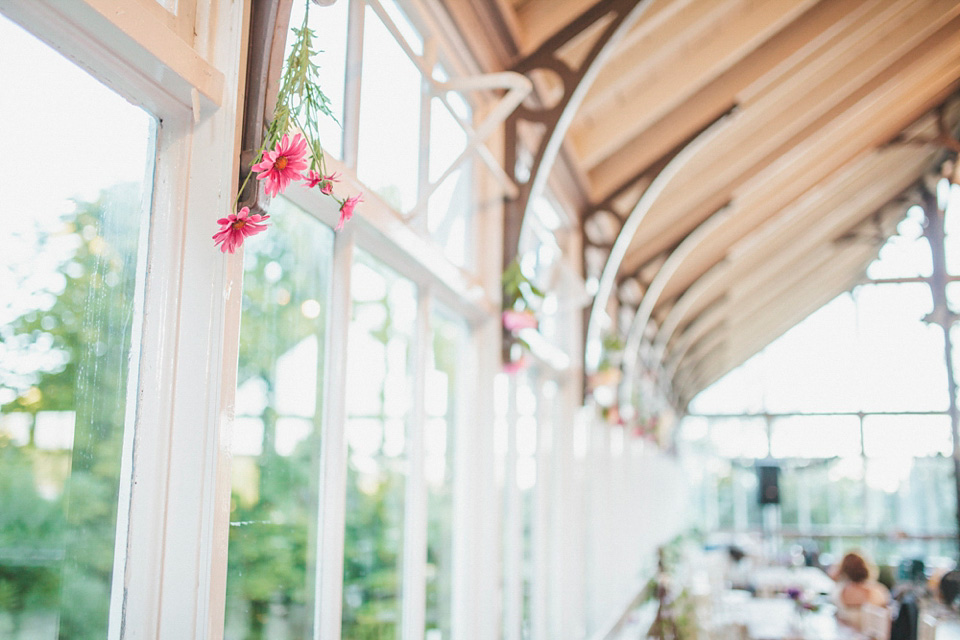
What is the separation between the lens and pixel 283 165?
156cm

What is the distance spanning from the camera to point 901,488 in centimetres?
1489

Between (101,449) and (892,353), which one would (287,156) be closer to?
(101,449)

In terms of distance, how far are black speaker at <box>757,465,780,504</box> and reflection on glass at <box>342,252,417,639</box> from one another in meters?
10.7

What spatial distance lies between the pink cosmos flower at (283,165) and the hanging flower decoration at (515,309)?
204 cm

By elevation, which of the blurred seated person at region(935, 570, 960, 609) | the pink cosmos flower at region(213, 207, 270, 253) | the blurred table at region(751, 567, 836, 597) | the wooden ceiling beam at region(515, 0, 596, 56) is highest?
the wooden ceiling beam at region(515, 0, 596, 56)

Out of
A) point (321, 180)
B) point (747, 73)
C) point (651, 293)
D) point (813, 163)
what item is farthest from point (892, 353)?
point (321, 180)

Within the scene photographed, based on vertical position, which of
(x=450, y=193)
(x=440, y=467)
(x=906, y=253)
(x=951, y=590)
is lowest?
(x=951, y=590)

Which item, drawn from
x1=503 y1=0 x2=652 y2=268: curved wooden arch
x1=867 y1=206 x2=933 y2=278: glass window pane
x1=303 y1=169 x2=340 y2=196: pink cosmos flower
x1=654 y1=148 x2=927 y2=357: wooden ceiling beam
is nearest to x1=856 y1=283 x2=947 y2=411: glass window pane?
x1=867 y1=206 x2=933 y2=278: glass window pane

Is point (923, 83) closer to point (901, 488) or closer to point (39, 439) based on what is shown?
point (39, 439)

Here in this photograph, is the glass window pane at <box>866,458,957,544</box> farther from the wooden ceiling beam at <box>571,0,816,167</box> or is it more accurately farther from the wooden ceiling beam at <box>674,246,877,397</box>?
the wooden ceiling beam at <box>571,0,816,167</box>

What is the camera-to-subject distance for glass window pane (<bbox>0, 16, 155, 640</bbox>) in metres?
1.31

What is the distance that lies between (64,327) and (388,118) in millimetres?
1555

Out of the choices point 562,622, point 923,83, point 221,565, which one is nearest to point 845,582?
point 562,622

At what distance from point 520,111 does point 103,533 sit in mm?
2863
